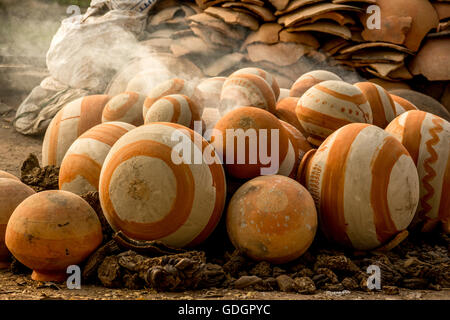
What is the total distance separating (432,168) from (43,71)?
Answer: 7180mm

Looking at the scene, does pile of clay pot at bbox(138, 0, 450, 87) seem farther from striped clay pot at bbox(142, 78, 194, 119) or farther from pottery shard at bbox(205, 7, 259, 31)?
striped clay pot at bbox(142, 78, 194, 119)

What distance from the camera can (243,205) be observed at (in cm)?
290

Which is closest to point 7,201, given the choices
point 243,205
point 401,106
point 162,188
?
point 162,188

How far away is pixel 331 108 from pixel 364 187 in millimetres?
768

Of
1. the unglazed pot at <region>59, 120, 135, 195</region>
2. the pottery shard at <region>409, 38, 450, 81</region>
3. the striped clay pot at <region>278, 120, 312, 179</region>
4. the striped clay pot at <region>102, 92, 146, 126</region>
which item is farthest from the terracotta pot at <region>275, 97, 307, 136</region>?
the pottery shard at <region>409, 38, 450, 81</region>

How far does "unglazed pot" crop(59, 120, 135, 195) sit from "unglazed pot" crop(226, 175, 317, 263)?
1.01 m

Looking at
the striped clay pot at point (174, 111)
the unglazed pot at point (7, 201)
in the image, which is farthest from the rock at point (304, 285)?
the unglazed pot at point (7, 201)

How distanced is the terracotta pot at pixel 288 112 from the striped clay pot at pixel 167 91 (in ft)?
2.34

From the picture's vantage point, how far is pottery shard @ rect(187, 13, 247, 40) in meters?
7.20

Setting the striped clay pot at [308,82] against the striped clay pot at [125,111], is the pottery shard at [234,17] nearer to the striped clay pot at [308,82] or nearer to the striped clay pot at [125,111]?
the striped clay pot at [308,82]

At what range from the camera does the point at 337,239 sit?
3.12 metres
